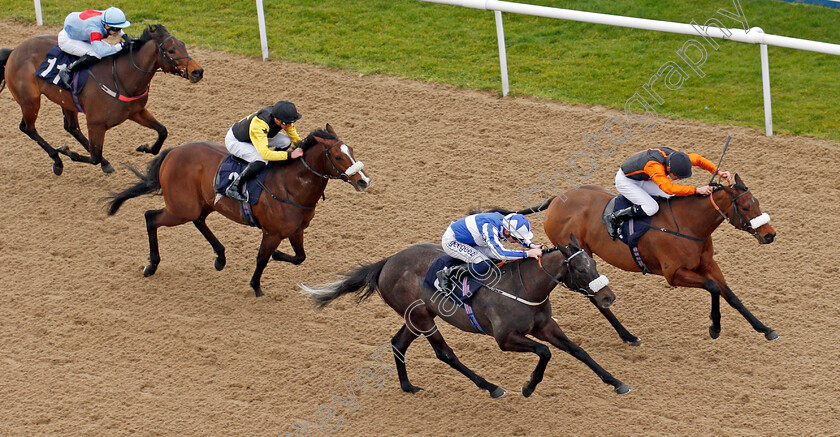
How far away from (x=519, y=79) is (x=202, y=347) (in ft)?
19.0

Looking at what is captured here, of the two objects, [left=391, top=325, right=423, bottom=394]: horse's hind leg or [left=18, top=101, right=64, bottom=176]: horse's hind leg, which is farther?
[left=18, top=101, right=64, bottom=176]: horse's hind leg

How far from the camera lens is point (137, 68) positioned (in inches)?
380

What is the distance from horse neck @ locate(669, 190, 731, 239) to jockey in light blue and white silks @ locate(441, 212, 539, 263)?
1.35m

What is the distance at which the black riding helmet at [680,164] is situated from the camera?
7.12 metres

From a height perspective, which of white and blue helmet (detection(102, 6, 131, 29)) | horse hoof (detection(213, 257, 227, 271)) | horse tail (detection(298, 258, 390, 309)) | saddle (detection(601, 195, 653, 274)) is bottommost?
horse hoof (detection(213, 257, 227, 271))

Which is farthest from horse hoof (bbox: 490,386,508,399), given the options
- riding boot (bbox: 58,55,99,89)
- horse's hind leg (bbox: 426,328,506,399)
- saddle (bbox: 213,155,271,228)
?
riding boot (bbox: 58,55,99,89)

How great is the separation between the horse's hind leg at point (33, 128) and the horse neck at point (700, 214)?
6.75m

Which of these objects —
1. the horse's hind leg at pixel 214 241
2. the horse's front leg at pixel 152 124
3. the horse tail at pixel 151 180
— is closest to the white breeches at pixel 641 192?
the horse's hind leg at pixel 214 241

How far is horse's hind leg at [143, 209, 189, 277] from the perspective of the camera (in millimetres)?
8688

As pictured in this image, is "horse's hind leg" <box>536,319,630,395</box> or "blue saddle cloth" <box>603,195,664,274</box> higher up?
"blue saddle cloth" <box>603,195,664,274</box>

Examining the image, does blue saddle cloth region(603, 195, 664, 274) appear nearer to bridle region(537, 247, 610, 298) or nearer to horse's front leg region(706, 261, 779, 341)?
horse's front leg region(706, 261, 779, 341)

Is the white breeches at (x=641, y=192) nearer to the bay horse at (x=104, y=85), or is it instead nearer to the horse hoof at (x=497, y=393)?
the horse hoof at (x=497, y=393)

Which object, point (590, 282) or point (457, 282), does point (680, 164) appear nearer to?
point (590, 282)

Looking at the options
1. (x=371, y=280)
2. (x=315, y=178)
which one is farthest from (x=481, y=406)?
(x=315, y=178)
